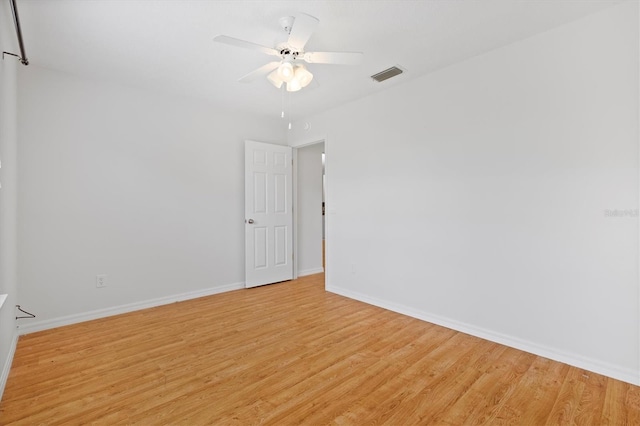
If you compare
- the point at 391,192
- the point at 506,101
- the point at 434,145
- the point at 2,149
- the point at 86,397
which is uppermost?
the point at 506,101

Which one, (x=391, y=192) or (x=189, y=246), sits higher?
(x=391, y=192)

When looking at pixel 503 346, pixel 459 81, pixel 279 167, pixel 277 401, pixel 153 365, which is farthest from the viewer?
pixel 279 167

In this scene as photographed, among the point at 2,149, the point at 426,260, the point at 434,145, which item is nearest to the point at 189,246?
the point at 2,149

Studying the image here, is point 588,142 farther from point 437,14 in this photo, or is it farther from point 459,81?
point 437,14

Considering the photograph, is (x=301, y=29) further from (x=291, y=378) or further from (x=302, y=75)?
(x=291, y=378)

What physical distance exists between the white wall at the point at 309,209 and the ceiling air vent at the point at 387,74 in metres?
2.02

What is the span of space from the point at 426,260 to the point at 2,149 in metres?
3.67

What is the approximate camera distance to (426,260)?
3195 millimetres

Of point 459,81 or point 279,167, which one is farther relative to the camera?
point 279,167

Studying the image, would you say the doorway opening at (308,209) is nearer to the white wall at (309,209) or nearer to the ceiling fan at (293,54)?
the white wall at (309,209)

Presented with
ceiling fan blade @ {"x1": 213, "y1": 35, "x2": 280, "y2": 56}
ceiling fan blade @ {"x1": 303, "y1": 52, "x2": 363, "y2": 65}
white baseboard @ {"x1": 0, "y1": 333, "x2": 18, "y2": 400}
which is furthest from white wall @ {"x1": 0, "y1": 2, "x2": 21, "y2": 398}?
ceiling fan blade @ {"x1": 303, "y1": 52, "x2": 363, "y2": 65}

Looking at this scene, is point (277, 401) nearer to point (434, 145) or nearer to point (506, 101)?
point (434, 145)

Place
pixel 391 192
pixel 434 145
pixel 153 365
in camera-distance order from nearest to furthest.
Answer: pixel 153 365 → pixel 434 145 → pixel 391 192

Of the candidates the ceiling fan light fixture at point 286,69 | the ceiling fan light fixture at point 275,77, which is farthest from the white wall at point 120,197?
the ceiling fan light fixture at point 286,69
